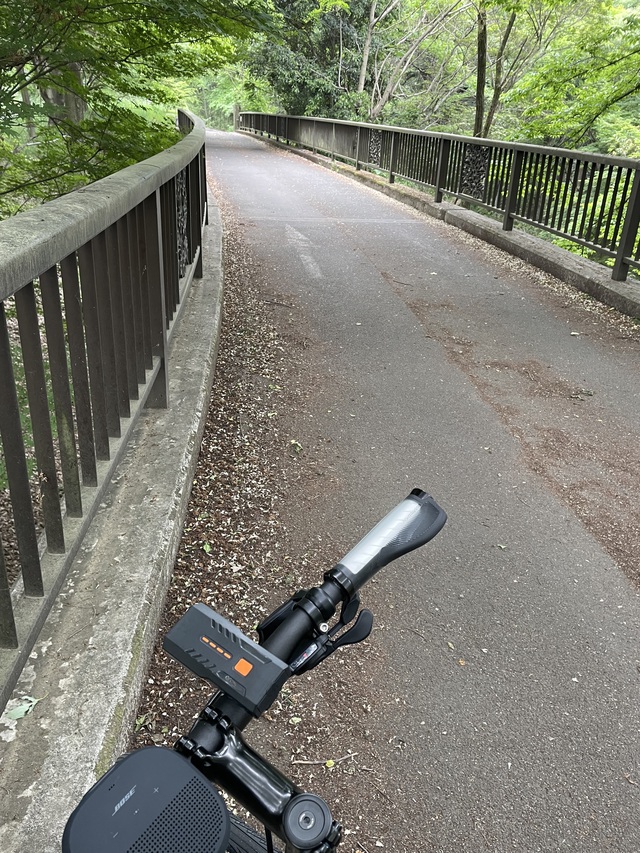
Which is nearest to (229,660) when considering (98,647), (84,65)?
(98,647)

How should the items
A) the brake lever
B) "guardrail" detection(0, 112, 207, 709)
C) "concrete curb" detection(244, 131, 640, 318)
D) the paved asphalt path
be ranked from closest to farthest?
the brake lever, "guardrail" detection(0, 112, 207, 709), the paved asphalt path, "concrete curb" detection(244, 131, 640, 318)

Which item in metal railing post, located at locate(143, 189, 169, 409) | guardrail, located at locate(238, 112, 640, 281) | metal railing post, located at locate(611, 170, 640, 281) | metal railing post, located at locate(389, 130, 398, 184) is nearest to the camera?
metal railing post, located at locate(143, 189, 169, 409)

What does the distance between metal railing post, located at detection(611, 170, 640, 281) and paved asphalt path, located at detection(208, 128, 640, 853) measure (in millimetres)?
616

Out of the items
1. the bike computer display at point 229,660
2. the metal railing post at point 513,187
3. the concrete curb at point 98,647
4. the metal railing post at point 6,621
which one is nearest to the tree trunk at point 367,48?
the metal railing post at point 513,187

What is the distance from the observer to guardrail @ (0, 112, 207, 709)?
5.89ft

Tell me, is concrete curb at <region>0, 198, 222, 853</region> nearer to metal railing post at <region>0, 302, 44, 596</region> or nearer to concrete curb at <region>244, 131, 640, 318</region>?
metal railing post at <region>0, 302, 44, 596</region>

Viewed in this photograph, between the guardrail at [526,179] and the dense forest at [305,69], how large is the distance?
3.07 meters

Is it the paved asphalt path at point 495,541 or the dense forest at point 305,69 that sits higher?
the dense forest at point 305,69

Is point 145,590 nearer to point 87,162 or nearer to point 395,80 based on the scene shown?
point 87,162

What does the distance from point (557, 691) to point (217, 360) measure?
3658mm

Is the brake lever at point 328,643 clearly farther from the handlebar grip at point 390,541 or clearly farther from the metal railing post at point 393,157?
the metal railing post at point 393,157

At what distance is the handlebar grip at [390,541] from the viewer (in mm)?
1127

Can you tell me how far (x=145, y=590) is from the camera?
8.10 ft

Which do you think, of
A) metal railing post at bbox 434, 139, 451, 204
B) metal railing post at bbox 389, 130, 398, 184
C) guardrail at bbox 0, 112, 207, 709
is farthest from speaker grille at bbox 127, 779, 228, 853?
metal railing post at bbox 389, 130, 398, 184
